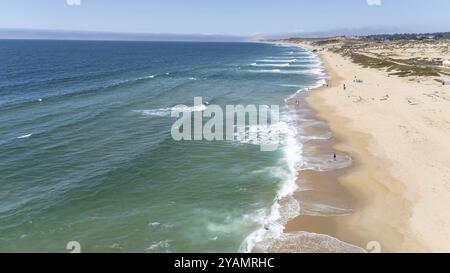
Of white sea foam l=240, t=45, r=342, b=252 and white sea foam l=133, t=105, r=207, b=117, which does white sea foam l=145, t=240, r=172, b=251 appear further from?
white sea foam l=133, t=105, r=207, b=117

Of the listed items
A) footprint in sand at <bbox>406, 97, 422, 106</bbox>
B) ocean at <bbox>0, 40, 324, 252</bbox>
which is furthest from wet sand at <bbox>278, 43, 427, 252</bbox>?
footprint in sand at <bbox>406, 97, 422, 106</bbox>

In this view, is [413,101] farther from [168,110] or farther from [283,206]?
[283,206]

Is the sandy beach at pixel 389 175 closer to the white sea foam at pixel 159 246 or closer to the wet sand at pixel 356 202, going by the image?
the wet sand at pixel 356 202

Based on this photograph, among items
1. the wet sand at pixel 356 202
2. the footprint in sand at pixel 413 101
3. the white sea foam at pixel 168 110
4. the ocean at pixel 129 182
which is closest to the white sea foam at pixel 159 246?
the ocean at pixel 129 182

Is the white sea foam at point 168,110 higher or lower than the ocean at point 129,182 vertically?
higher

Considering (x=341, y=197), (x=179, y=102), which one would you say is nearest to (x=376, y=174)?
(x=341, y=197)

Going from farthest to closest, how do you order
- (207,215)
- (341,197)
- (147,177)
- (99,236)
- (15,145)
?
(15,145) → (147,177) → (341,197) → (207,215) → (99,236)

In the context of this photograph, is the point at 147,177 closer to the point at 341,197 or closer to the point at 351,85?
the point at 341,197

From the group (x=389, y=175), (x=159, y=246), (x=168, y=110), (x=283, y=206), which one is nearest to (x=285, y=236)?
(x=283, y=206)

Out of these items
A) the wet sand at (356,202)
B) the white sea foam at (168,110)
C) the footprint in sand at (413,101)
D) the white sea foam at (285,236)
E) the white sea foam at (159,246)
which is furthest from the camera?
the footprint in sand at (413,101)
